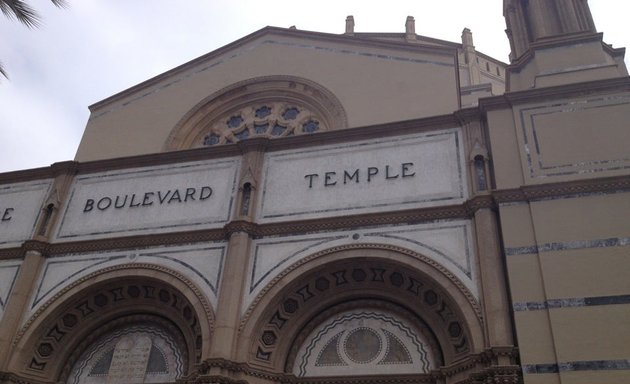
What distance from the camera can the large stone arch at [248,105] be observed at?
18.1 m

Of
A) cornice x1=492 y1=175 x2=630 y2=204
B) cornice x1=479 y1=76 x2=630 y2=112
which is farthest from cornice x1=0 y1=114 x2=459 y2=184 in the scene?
cornice x1=492 y1=175 x2=630 y2=204

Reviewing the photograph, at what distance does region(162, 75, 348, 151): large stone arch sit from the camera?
1806 cm

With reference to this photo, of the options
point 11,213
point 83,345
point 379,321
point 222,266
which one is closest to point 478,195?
point 379,321

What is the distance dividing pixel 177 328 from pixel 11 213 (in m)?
5.69

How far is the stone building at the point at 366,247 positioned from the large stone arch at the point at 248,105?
105 inches

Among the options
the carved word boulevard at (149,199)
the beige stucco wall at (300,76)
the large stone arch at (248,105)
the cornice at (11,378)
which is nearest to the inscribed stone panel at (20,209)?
the carved word boulevard at (149,199)

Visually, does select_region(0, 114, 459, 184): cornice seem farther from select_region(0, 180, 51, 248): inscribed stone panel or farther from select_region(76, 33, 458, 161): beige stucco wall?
select_region(76, 33, 458, 161): beige stucco wall

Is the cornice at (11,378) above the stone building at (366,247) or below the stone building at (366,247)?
below

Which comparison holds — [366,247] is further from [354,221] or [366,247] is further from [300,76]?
[300,76]

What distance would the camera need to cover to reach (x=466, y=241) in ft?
37.8

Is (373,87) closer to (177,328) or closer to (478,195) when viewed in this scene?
(478,195)

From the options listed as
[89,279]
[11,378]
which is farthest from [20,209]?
[11,378]

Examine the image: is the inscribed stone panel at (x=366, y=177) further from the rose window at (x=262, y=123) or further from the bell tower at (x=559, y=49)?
the rose window at (x=262, y=123)

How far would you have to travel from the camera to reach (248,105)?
62.6 feet
